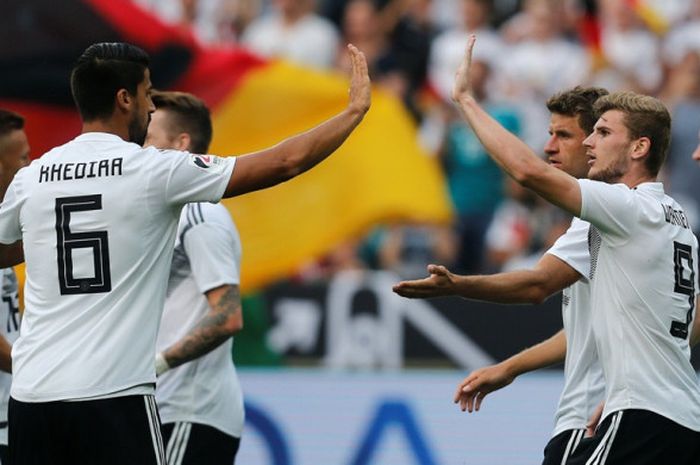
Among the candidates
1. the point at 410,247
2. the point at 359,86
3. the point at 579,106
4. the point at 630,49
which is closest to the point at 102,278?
the point at 359,86

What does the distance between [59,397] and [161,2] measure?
11.1 m

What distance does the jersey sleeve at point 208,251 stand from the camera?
22.9 feet

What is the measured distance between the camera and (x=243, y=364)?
1138 centimetres

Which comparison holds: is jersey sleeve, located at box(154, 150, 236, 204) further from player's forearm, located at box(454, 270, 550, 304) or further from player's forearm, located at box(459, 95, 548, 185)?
player's forearm, located at box(454, 270, 550, 304)

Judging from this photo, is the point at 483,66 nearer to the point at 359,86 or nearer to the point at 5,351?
the point at 5,351

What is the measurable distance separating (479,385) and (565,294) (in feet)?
1.92

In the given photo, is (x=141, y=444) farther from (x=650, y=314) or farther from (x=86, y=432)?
(x=650, y=314)

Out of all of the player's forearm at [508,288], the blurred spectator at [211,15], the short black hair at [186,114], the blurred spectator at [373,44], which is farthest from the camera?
the blurred spectator at [211,15]

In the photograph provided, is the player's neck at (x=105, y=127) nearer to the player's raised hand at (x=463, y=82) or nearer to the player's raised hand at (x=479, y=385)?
the player's raised hand at (x=463, y=82)

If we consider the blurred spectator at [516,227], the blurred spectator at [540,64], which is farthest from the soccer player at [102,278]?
the blurred spectator at [540,64]

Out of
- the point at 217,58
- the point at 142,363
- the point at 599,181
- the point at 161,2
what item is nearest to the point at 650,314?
the point at 599,181

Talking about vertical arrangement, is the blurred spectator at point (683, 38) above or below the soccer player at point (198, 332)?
above

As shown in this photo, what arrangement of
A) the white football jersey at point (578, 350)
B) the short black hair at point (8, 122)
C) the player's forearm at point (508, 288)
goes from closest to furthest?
1. the player's forearm at point (508, 288)
2. the white football jersey at point (578, 350)
3. the short black hair at point (8, 122)

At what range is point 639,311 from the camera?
5980mm
